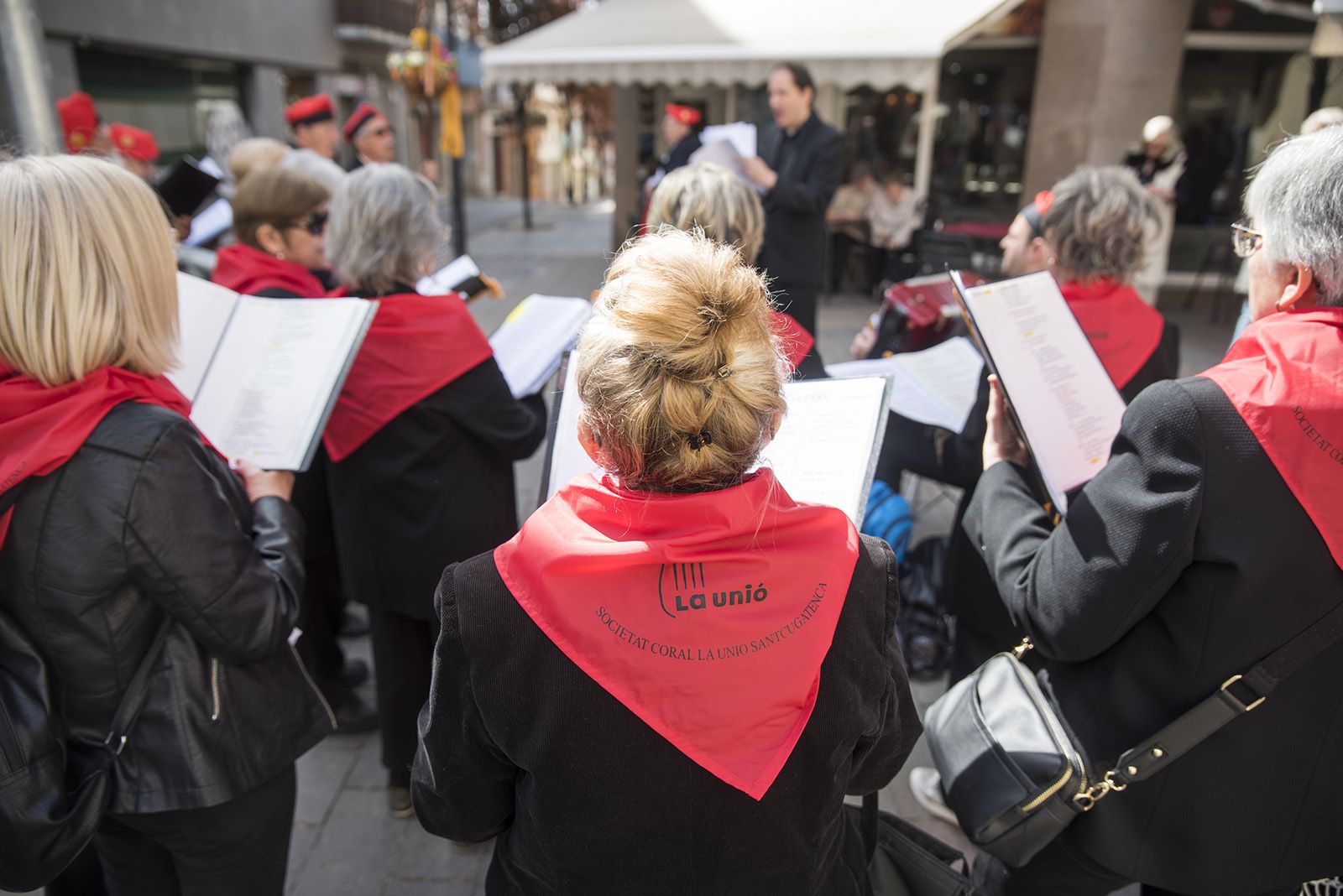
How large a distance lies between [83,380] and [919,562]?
3.02 m

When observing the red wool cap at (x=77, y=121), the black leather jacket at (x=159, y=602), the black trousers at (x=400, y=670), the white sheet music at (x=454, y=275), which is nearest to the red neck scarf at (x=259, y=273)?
the white sheet music at (x=454, y=275)

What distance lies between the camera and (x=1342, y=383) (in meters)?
1.24

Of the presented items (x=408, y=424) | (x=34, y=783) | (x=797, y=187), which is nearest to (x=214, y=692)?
(x=34, y=783)

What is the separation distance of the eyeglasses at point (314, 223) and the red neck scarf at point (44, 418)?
1457 millimetres

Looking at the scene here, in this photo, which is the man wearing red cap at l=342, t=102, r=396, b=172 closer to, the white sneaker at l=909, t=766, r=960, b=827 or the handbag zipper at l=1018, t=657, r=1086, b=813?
the white sneaker at l=909, t=766, r=960, b=827

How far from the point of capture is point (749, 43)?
8.18 metres

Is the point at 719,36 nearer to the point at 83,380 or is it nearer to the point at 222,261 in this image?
the point at 222,261

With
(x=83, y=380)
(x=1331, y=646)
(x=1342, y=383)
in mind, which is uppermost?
(x=1342, y=383)

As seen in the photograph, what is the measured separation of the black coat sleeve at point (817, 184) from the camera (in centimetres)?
452

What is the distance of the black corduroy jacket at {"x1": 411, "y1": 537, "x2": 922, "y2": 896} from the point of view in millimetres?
1085

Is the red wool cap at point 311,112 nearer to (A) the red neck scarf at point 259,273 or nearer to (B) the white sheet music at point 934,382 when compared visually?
(A) the red neck scarf at point 259,273

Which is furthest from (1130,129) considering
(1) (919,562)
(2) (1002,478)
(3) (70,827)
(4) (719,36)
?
(3) (70,827)

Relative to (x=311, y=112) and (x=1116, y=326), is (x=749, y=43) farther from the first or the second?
(x=1116, y=326)

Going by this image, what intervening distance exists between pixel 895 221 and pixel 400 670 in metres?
8.39
